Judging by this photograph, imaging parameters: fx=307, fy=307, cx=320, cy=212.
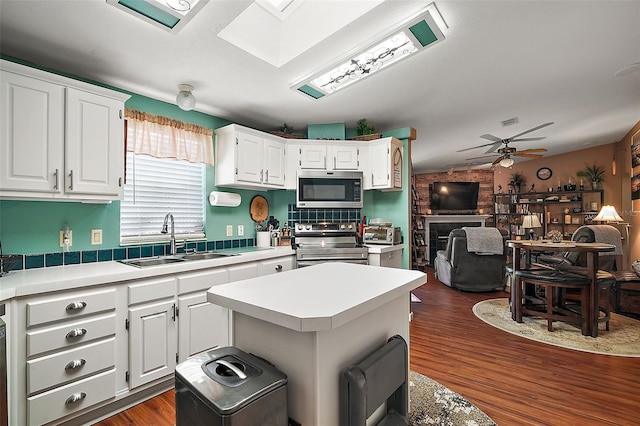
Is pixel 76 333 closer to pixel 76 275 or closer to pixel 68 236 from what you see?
pixel 76 275

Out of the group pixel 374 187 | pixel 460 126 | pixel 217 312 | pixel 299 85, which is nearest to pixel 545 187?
pixel 460 126

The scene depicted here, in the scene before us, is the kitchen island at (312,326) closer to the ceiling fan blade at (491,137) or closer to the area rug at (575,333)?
the area rug at (575,333)

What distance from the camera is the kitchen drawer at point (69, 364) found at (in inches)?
64.2

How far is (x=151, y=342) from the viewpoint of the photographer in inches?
82.5

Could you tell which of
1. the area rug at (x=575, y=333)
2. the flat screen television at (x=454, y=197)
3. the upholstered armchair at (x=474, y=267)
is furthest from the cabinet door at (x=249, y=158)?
the flat screen television at (x=454, y=197)

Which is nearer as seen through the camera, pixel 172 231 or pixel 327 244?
pixel 172 231

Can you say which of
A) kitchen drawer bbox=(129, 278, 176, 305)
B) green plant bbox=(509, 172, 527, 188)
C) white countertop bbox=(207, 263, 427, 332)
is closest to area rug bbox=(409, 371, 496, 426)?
white countertop bbox=(207, 263, 427, 332)

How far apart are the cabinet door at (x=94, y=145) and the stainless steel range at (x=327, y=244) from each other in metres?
1.77

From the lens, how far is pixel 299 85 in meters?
2.63

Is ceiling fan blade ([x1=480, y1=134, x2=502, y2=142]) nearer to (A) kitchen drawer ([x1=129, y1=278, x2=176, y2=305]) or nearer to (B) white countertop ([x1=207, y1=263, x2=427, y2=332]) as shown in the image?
(B) white countertop ([x1=207, y1=263, x2=427, y2=332])

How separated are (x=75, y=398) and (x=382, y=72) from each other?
3.01 metres

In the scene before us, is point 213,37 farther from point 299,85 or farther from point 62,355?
point 62,355

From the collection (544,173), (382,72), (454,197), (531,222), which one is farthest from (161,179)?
(544,173)

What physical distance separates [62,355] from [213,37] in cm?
208
